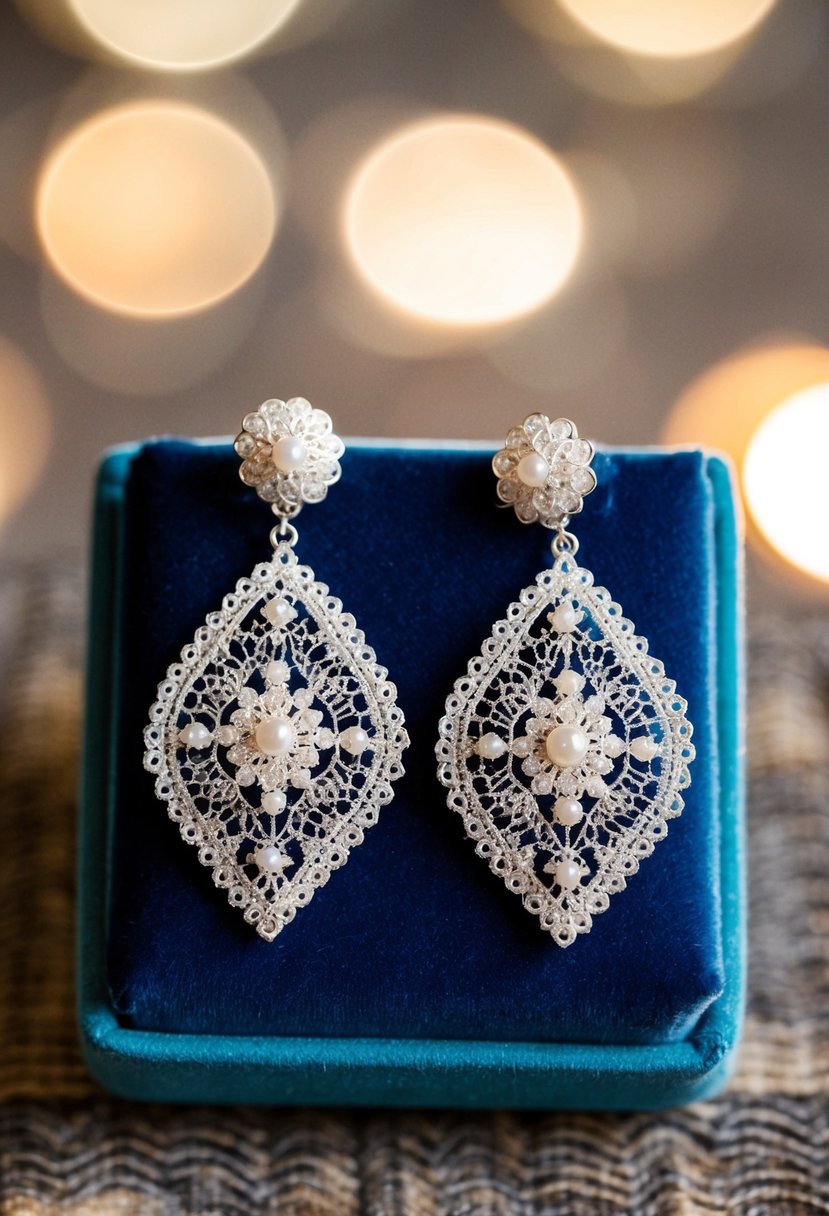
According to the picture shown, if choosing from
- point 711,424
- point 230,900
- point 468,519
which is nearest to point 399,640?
point 468,519

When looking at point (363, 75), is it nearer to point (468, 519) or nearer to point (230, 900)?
point (468, 519)

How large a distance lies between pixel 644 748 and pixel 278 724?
0.24m

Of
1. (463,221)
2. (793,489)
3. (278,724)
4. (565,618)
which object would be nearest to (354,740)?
(278,724)

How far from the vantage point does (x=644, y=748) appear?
854 mm

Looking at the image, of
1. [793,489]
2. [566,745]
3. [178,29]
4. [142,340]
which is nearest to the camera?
[566,745]

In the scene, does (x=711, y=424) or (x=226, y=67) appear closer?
(x=711, y=424)

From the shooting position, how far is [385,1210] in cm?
93

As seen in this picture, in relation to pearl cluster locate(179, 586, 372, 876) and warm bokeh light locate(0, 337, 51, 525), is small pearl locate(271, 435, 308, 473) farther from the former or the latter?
warm bokeh light locate(0, 337, 51, 525)

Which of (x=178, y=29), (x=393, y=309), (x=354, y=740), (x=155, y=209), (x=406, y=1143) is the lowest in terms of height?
(x=406, y=1143)

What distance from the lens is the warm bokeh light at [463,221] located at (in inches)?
76.4

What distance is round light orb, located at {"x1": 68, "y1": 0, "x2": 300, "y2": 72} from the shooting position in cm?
207

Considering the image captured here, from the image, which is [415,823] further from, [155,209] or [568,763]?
[155,209]

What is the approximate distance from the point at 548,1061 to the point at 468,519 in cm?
37

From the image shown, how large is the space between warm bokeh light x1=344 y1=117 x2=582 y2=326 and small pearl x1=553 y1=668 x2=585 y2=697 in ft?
3.83
